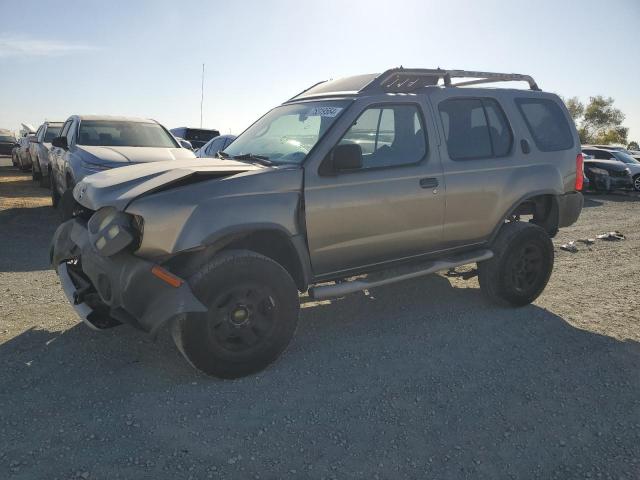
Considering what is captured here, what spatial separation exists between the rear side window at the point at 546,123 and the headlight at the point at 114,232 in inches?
152

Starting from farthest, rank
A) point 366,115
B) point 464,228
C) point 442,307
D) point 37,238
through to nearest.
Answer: point 37,238 → point 442,307 → point 464,228 → point 366,115

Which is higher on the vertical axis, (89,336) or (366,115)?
(366,115)

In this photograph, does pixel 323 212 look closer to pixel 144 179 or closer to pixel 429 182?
pixel 429 182

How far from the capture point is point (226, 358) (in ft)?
11.1

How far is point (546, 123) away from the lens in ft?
17.1

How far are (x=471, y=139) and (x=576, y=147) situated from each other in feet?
4.89

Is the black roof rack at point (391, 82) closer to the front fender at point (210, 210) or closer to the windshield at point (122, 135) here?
the front fender at point (210, 210)

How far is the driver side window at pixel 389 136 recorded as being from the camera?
13.1 ft

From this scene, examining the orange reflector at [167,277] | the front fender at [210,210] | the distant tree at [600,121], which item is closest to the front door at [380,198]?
the front fender at [210,210]

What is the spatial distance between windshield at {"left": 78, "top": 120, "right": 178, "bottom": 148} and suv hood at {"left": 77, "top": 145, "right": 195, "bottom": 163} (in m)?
0.40

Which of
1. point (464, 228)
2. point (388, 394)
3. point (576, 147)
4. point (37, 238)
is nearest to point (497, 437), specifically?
point (388, 394)

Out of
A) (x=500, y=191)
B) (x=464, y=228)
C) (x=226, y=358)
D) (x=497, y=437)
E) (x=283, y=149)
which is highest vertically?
(x=283, y=149)

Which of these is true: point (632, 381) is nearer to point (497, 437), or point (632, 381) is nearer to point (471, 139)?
point (497, 437)

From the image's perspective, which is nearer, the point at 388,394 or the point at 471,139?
the point at 388,394
